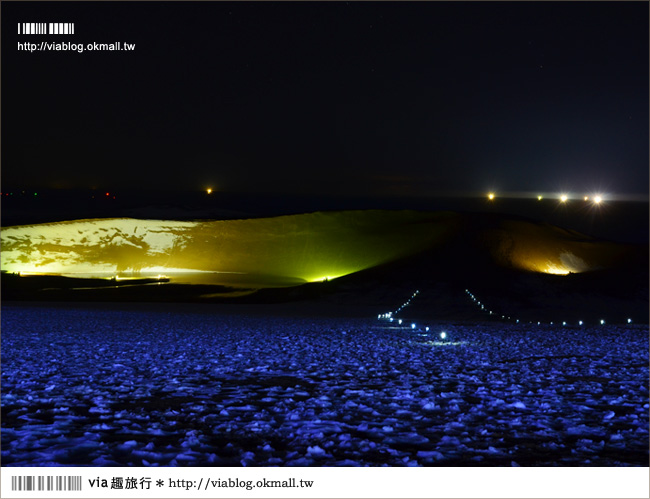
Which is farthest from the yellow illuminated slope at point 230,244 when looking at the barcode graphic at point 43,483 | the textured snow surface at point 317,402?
the barcode graphic at point 43,483

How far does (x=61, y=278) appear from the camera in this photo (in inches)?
2515

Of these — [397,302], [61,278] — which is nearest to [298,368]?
[397,302]

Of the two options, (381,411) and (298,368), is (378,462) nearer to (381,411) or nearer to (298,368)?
(381,411)

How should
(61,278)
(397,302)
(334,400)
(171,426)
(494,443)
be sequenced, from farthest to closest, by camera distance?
(61,278), (397,302), (334,400), (171,426), (494,443)

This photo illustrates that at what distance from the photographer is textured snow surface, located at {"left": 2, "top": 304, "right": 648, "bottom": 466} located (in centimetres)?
964

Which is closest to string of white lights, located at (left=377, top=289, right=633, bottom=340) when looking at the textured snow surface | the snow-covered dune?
the textured snow surface

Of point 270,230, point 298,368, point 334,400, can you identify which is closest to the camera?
point 334,400

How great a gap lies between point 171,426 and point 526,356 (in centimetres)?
1300

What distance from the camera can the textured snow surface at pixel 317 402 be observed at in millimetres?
9641

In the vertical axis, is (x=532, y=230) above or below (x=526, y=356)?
above

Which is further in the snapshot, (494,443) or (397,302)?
(397,302)

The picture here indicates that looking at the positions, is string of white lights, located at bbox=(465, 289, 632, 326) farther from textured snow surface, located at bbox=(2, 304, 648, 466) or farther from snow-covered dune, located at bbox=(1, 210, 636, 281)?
snow-covered dune, located at bbox=(1, 210, 636, 281)

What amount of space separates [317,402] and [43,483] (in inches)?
240

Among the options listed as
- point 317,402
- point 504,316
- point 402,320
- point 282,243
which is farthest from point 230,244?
point 317,402
